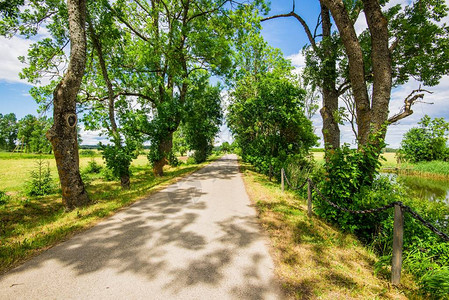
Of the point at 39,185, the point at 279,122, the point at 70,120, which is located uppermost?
the point at 279,122

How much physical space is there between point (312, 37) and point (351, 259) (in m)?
9.81

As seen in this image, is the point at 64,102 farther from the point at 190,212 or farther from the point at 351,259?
the point at 351,259

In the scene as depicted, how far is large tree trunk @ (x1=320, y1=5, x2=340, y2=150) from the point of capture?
24.5 feet

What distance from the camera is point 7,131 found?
59.8 meters

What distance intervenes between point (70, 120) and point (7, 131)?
86.7 metres

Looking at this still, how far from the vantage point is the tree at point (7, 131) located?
192 feet

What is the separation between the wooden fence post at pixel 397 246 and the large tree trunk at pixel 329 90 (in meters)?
5.37

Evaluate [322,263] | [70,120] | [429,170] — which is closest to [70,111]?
[70,120]

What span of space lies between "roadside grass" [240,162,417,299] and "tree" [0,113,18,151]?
8851 cm

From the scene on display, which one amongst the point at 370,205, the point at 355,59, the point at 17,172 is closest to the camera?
the point at 370,205

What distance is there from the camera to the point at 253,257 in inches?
122

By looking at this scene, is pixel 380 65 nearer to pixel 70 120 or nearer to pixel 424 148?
pixel 70 120

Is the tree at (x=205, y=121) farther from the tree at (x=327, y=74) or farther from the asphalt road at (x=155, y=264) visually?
the asphalt road at (x=155, y=264)

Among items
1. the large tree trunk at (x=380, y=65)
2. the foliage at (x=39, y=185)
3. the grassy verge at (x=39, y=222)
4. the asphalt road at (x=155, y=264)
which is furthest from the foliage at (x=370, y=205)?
the foliage at (x=39, y=185)
